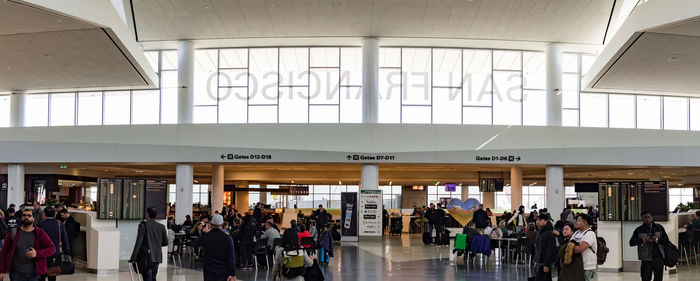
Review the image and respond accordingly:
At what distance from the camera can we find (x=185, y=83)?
27719mm

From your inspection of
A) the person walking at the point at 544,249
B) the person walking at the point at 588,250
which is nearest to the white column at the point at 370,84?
the person walking at the point at 544,249

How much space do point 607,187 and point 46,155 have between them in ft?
69.0

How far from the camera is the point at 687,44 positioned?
18688 millimetres

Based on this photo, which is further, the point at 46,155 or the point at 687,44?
the point at 46,155

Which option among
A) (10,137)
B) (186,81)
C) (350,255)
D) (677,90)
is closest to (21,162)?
(10,137)

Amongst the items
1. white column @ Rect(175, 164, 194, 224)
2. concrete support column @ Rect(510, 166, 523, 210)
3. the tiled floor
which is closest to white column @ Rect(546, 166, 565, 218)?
concrete support column @ Rect(510, 166, 523, 210)

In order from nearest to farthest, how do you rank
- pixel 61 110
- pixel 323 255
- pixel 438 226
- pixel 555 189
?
pixel 323 255
pixel 438 226
pixel 555 189
pixel 61 110

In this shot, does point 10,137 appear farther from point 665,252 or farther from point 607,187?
point 665,252

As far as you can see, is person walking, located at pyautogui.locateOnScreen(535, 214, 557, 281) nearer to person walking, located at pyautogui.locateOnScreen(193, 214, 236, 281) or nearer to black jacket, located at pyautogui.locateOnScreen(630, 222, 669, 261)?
black jacket, located at pyautogui.locateOnScreen(630, 222, 669, 261)

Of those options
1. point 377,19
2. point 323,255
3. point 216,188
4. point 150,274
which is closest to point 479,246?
point 323,255

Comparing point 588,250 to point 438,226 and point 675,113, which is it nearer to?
point 438,226

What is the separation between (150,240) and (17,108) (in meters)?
24.1

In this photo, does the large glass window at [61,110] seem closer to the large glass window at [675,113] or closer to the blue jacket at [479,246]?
the blue jacket at [479,246]

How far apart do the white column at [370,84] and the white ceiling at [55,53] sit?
330 inches
